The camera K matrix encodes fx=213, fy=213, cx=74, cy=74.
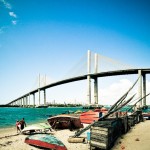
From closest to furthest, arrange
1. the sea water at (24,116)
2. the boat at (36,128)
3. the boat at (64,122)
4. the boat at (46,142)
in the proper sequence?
the boat at (46,142) < the boat at (36,128) < the boat at (64,122) < the sea water at (24,116)

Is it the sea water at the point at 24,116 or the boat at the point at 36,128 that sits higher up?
the boat at the point at 36,128

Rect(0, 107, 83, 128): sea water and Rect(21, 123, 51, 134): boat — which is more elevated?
Rect(21, 123, 51, 134): boat

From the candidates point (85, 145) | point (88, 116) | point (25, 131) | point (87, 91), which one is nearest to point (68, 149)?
point (85, 145)

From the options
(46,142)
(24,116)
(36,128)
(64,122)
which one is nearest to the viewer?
(46,142)

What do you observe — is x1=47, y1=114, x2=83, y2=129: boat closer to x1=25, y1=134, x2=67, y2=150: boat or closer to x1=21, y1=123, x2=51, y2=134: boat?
x1=21, y1=123, x2=51, y2=134: boat

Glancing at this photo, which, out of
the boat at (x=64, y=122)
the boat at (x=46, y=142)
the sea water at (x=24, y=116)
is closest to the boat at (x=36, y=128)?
the boat at (x=64, y=122)

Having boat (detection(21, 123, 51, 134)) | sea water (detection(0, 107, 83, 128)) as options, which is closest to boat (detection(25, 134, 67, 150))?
boat (detection(21, 123, 51, 134))

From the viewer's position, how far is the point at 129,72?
68375 mm

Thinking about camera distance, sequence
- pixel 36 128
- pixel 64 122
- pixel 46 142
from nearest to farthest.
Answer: pixel 46 142
pixel 36 128
pixel 64 122

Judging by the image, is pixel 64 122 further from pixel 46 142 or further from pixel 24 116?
pixel 24 116

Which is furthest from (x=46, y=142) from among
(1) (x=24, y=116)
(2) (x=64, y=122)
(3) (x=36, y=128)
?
(1) (x=24, y=116)

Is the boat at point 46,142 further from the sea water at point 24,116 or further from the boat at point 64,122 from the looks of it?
the sea water at point 24,116

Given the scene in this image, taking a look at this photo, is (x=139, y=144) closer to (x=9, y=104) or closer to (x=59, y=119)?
(x=59, y=119)

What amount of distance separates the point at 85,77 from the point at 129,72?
17.4m
